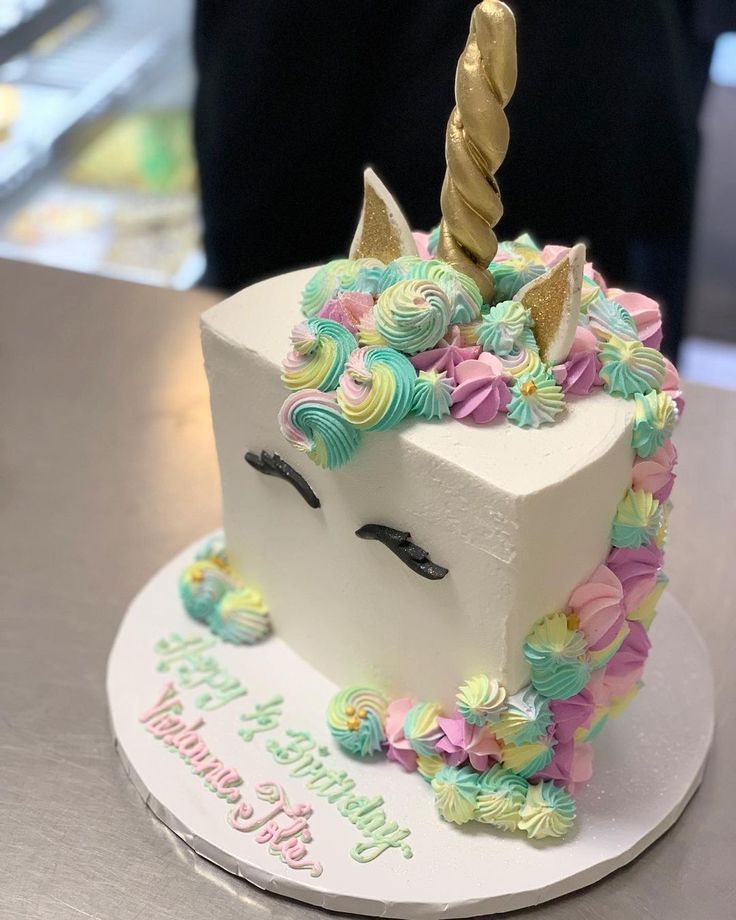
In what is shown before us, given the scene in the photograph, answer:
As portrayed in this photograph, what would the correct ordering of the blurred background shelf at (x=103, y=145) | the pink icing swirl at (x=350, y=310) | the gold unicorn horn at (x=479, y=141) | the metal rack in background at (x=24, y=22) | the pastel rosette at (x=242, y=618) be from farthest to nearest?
the blurred background shelf at (x=103, y=145)
the metal rack in background at (x=24, y=22)
the pastel rosette at (x=242, y=618)
the pink icing swirl at (x=350, y=310)
the gold unicorn horn at (x=479, y=141)

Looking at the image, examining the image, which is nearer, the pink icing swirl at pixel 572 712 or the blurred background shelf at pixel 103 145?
the pink icing swirl at pixel 572 712

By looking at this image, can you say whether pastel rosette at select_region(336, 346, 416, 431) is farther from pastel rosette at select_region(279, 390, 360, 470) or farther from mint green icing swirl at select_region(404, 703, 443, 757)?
mint green icing swirl at select_region(404, 703, 443, 757)

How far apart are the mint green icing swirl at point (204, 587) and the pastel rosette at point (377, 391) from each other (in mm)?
432

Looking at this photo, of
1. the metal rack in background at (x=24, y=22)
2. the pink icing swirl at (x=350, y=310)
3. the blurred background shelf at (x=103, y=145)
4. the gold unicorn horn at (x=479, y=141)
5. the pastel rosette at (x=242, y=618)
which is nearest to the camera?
the gold unicorn horn at (x=479, y=141)

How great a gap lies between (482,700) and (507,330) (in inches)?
14.6

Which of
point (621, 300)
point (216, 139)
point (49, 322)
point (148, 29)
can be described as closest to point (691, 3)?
point (216, 139)

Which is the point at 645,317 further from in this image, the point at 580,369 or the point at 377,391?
the point at 377,391

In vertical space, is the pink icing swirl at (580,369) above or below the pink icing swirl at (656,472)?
above

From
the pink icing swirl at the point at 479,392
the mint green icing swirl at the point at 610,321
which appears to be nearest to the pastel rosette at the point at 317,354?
the pink icing swirl at the point at 479,392

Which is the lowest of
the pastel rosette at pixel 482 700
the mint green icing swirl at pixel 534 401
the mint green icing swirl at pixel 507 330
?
the pastel rosette at pixel 482 700

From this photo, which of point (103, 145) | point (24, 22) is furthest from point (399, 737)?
point (103, 145)

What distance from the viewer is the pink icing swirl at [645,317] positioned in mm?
1222

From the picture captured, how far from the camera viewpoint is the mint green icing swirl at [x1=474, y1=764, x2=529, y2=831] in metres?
1.19

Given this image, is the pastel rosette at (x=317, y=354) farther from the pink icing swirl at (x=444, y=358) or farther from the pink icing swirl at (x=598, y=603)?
the pink icing swirl at (x=598, y=603)
